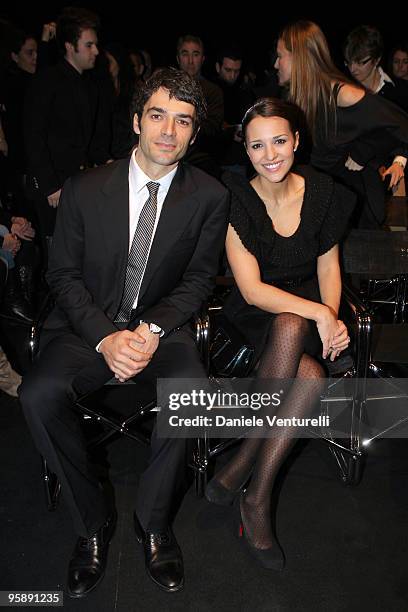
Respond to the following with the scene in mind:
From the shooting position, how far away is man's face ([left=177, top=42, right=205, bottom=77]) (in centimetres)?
472

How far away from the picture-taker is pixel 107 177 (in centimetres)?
217

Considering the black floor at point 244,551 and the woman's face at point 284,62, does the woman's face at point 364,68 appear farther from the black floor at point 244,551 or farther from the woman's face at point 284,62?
the black floor at point 244,551

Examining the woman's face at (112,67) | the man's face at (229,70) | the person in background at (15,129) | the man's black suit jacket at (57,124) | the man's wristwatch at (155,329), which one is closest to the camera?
the man's wristwatch at (155,329)

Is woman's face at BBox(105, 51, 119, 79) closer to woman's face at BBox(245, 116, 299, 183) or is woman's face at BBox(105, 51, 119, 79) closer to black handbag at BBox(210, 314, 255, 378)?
woman's face at BBox(245, 116, 299, 183)

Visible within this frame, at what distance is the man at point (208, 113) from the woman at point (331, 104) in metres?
0.67

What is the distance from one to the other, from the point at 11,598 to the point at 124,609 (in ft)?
1.12

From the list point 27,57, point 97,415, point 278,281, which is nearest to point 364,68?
point 278,281

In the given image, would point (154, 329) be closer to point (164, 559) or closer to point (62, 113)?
point (164, 559)

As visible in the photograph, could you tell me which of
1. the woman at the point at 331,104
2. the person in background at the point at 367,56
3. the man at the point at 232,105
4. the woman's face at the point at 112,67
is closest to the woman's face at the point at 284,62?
the woman at the point at 331,104

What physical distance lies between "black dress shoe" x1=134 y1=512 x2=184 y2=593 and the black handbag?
0.62m

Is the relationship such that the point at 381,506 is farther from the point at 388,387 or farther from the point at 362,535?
the point at 388,387

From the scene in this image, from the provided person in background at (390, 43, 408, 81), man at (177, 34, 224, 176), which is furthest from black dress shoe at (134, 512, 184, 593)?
person in background at (390, 43, 408, 81)

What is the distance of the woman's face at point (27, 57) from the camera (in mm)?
4324

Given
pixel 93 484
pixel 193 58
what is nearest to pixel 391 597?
pixel 93 484
